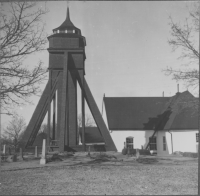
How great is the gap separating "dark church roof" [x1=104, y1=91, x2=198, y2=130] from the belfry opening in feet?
32.5

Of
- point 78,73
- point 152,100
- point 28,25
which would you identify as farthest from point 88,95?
point 152,100

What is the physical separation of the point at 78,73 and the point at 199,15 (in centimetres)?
1323

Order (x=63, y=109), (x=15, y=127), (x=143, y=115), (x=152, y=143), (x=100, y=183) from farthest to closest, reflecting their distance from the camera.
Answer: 1. (x=143, y=115)
2. (x=152, y=143)
3. (x=15, y=127)
4. (x=63, y=109)
5. (x=100, y=183)

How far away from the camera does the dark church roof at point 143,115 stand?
86.5 feet

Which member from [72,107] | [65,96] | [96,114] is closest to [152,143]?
[96,114]

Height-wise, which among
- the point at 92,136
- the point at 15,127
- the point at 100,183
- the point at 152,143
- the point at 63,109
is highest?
the point at 63,109

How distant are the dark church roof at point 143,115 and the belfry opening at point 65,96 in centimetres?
992

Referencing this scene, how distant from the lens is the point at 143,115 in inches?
1192

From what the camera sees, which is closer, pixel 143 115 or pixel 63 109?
pixel 63 109

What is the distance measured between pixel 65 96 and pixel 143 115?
48.7ft

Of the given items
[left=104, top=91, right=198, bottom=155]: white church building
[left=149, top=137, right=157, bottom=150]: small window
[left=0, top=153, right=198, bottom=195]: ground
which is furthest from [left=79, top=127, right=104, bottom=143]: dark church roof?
[left=0, top=153, right=198, bottom=195]: ground

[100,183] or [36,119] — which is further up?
[36,119]

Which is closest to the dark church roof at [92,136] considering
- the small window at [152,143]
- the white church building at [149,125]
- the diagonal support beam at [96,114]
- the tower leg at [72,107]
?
the white church building at [149,125]

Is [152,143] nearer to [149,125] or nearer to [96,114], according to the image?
[149,125]
